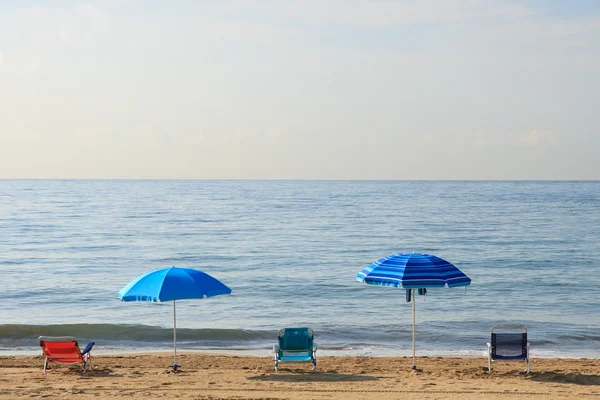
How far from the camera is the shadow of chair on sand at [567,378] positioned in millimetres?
10672

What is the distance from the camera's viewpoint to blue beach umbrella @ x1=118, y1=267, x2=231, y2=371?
10438mm

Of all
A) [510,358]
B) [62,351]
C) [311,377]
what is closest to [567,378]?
[510,358]

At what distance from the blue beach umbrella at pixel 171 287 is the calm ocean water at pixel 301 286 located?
4.77 meters

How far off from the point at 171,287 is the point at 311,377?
A: 2.54 metres

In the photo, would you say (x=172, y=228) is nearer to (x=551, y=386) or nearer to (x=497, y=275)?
(x=497, y=275)

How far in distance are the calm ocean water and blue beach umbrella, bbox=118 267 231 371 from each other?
477 centimetres

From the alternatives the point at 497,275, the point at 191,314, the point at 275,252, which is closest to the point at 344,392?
the point at 191,314

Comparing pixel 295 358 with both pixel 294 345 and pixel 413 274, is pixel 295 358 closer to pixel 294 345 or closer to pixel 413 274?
pixel 294 345

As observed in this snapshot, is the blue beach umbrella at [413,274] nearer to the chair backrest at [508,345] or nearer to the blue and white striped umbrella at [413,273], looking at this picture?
the blue and white striped umbrella at [413,273]

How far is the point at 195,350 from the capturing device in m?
15.0

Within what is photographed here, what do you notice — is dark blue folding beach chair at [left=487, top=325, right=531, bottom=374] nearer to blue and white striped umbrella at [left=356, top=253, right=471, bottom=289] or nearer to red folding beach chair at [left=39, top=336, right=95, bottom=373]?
blue and white striped umbrella at [left=356, top=253, right=471, bottom=289]

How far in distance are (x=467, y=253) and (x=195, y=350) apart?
2083 cm

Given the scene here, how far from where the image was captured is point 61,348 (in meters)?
11.3

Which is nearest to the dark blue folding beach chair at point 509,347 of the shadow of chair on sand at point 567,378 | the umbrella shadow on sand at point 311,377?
the shadow of chair on sand at point 567,378
